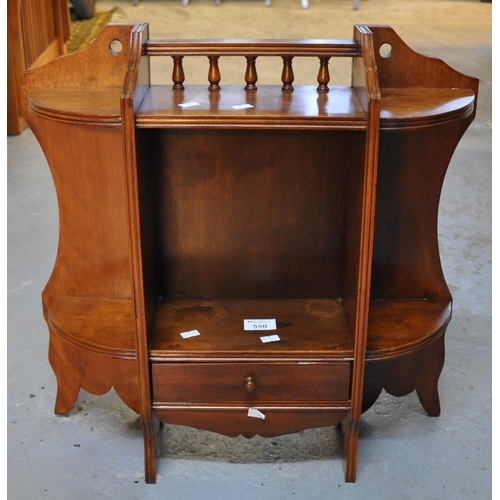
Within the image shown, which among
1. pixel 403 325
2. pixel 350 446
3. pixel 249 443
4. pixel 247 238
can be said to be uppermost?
pixel 247 238

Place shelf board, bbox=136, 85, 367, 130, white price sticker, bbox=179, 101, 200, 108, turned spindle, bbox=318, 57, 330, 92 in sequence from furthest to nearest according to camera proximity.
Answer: turned spindle, bbox=318, 57, 330, 92, white price sticker, bbox=179, 101, 200, 108, shelf board, bbox=136, 85, 367, 130

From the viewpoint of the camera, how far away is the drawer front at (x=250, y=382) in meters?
2.18

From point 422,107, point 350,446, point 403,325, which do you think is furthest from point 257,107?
point 350,446

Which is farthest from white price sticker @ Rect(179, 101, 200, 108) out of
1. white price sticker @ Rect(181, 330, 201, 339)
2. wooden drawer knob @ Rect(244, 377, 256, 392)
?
wooden drawer knob @ Rect(244, 377, 256, 392)

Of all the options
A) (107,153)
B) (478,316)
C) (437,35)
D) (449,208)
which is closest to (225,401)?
(107,153)

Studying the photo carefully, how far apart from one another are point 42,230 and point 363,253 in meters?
2.20

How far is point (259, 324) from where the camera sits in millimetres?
2311

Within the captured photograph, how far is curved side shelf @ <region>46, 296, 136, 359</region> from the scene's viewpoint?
7.34 feet

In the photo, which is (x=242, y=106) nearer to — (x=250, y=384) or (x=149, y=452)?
(x=250, y=384)

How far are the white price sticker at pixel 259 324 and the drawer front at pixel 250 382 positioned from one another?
14 centimetres

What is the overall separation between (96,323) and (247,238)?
1.71 ft

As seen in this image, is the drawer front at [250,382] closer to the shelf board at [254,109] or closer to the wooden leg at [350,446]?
the wooden leg at [350,446]

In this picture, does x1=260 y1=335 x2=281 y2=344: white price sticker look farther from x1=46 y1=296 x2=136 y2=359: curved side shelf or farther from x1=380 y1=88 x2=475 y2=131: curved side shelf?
→ x1=380 y1=88 x2=475 y2=131: curved side shelf

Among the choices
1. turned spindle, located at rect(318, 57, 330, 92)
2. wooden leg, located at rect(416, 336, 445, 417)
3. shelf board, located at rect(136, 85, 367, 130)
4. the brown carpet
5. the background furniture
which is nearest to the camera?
shelf board, located at rect(136, 85, 367, 130)
